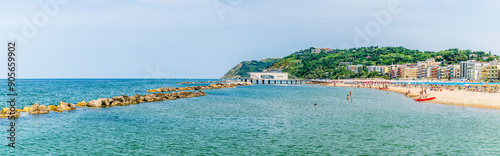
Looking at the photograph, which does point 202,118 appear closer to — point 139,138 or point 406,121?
point 139,138

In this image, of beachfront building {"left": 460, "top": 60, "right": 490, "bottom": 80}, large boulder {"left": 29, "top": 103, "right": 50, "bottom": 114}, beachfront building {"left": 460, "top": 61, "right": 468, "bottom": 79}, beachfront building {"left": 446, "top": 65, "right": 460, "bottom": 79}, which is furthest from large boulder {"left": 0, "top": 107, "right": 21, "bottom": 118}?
beachfront building {"left": 446, "top": 65, "right": 460, "bottom": 79}

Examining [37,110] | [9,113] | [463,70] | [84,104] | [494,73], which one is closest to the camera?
[9,113]

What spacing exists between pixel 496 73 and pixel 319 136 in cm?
15762

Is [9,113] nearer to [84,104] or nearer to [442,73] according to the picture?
[84,104]

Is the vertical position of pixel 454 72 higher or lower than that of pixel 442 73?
higher

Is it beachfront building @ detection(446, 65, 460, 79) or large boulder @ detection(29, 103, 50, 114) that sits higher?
beachfront building @ detection(446, 65, 460, 79)

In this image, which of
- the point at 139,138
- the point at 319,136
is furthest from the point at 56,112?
the point at 319,136

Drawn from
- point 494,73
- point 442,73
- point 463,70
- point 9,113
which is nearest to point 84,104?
point 9,113

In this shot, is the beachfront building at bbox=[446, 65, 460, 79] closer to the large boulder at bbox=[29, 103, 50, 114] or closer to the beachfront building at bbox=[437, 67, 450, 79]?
the beachfront building at bbox=[437, 67, 450, 79]

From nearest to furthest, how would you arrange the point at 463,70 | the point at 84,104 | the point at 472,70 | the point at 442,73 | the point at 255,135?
the point at 255,135 < the point at 84,104 < the point at 472,70 < the point at 463,70 < the point at 442,73

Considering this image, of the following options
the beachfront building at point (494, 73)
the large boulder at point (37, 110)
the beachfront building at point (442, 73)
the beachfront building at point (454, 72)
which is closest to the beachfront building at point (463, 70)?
the beachfront building at point (454, 72)

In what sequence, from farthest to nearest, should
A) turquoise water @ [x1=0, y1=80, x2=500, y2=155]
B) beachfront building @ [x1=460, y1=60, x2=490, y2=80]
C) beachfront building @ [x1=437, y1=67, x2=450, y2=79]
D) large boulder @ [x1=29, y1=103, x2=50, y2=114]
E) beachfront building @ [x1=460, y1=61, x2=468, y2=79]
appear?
beachfront building @ [x1=437, y1=67, x2=450, y2=79] → beachfront building @ [x1=460, y1=61, x2=468, y2=79] → beachfront building @ [x1=460, y1=60, x2=490, y2=80] → large boulder @ [x1=29, y1=103, x2=50, y2=114] → turquoise water @ [x1=0, y1=80, x2=500, y2=155]

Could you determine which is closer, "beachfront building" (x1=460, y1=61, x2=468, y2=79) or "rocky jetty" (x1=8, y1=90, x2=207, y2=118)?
"rocky jetty" (x1=8, y1=90, x2=207, y2=118)

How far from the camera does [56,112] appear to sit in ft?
126
